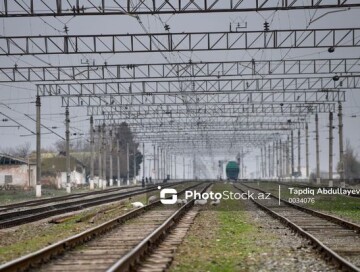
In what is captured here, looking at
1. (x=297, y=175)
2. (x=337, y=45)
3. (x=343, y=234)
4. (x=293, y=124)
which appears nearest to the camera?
(x=343, y=234)

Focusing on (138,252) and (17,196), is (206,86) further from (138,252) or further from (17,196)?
(138,252)

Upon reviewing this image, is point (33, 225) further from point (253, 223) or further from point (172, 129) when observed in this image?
point (172, 129)

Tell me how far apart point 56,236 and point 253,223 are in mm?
7463

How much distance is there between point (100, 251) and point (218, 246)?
282 cm

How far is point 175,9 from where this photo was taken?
2625 centimetres

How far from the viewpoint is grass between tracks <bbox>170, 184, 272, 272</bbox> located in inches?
510

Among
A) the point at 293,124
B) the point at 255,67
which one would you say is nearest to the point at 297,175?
the point at 293,124

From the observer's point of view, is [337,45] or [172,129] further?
[172,129]

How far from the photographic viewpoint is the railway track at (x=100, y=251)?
12212mm

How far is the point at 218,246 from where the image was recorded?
54.0 ft

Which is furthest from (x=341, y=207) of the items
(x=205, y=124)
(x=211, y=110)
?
(x=205, y=124)

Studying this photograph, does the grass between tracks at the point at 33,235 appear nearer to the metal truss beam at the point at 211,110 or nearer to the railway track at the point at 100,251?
the railway track at the point at 100,251

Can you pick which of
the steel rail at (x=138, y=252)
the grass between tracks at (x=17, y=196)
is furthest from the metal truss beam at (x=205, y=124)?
the steel rail at (x=138, y=252)

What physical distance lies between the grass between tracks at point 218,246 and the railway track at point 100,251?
2.15 ft
